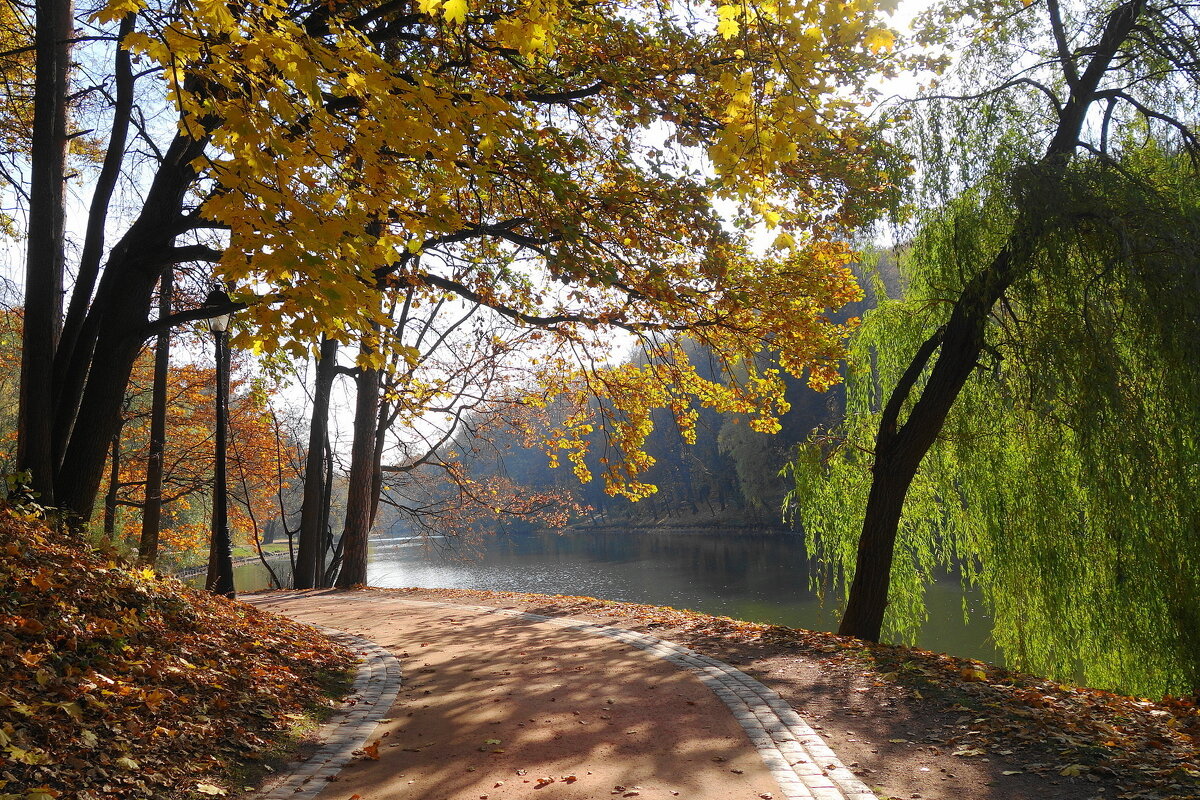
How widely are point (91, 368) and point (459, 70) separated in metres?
4.39

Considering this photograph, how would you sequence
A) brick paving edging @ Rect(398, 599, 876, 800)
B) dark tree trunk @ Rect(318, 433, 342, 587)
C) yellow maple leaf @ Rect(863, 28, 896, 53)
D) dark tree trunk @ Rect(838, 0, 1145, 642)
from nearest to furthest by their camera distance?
yellow maple leaf @ Rect(863, 28, 896, 53), brick paving edging @ Rect(398, 599, 876, 800), dark tree trunk @ Rect(838, 0, 1145, 642), dark tree trunk @ Rect(318, 433, 342, 587)

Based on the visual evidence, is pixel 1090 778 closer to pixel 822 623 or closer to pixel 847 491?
pixel 847 491

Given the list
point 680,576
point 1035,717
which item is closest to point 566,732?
point 1035,717

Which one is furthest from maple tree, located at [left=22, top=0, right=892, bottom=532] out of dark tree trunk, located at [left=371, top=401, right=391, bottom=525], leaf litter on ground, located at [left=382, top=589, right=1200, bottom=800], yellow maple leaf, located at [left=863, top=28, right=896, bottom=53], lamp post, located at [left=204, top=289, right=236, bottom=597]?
dark tree trunk, located at [left=371, top=401, right=391, bottom=525]

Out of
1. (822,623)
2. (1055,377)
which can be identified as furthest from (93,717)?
(822,623)

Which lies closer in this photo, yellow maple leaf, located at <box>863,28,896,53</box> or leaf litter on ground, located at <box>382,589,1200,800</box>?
yellow maple leaf, located at <box>863,28,896,53</box>

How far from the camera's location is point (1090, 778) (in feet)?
13.4

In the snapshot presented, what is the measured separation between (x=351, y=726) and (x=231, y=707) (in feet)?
2.69

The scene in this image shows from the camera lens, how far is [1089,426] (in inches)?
265

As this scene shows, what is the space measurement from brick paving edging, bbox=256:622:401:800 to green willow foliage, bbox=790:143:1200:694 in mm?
6087

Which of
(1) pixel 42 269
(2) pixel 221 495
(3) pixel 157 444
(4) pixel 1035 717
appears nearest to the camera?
(4) pixel 1035 717

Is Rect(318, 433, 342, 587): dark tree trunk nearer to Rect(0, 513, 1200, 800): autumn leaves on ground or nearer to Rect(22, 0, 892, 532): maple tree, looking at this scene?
Rect(22, 0, 892, 532): maple tree

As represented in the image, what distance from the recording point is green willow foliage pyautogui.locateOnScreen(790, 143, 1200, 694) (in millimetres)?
6531

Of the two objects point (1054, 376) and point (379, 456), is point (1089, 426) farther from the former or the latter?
point (379, 456)
